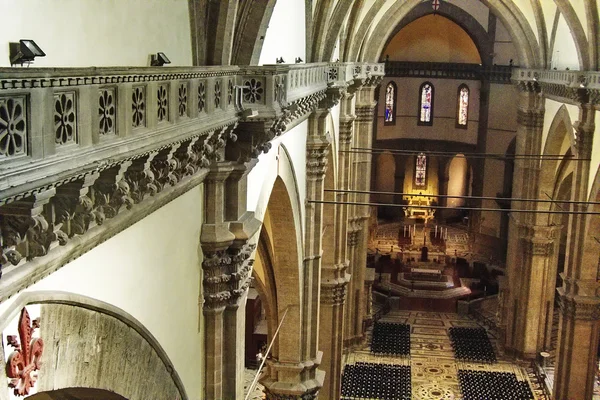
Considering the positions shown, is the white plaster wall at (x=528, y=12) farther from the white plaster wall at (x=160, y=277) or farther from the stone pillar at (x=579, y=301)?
the white plaster wall at (x=160, y=277)

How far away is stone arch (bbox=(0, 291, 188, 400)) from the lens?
4.25m

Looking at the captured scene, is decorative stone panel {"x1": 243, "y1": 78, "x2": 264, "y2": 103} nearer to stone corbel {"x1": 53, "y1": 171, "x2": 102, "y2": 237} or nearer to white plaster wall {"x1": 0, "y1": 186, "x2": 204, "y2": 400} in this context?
white plaster wall {"x1": 0, "y1": 186, "x2": 204, "y2": 400}

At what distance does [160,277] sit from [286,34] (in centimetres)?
657

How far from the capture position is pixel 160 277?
6469mm

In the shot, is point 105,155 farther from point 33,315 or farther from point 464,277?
point 464,277

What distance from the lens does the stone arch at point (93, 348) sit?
4254 mm

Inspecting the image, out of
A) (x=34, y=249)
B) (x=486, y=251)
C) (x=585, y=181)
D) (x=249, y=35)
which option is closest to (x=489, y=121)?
(x=486, y=251)

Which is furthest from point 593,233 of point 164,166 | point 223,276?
point 164,166

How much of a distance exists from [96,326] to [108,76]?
170 cm

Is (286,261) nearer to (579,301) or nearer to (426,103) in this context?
(579,301)

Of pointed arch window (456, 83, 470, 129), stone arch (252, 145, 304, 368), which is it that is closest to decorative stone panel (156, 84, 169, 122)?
stone arch (252, 145, 304, 368)

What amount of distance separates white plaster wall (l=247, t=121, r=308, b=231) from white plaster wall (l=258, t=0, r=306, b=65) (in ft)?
4.08

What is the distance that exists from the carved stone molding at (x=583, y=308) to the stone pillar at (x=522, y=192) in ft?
16.4

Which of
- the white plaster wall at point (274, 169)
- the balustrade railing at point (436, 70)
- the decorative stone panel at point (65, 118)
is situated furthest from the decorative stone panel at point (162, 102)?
the balustrade railing at point (436, 70)
